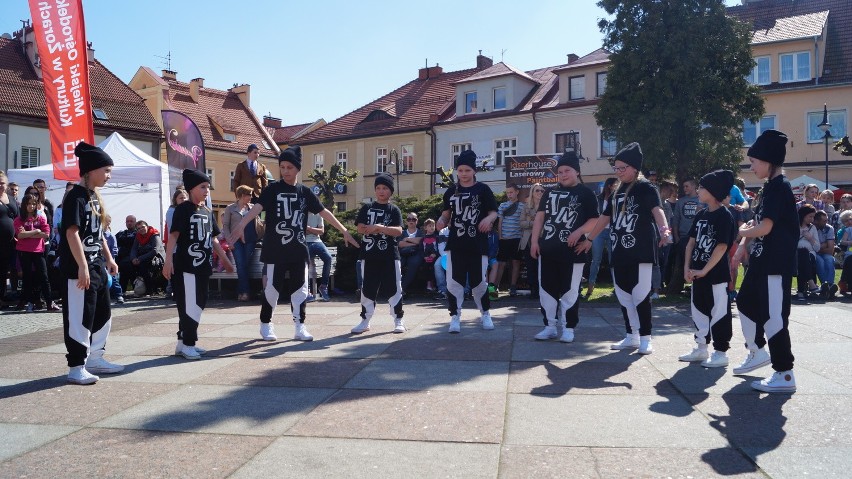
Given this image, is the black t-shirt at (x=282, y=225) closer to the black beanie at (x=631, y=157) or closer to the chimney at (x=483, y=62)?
the black beanie at (x=631, y=157)

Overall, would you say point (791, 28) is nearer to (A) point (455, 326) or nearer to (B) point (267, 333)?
(A) point (455, 326)

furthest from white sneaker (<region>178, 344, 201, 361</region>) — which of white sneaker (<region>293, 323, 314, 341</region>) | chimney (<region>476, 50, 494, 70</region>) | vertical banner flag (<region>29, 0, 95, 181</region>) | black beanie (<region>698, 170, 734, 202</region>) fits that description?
chimney (<region>476, 50, 494, 70</region>)

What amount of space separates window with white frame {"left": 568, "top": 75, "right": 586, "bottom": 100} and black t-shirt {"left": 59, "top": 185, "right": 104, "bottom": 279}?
1448 inches

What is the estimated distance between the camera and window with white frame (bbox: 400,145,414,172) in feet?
153

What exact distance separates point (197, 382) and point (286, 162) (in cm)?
294

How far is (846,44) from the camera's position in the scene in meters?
35.9

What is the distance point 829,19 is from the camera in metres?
38.1

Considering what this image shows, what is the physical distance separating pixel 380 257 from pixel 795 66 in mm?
34712

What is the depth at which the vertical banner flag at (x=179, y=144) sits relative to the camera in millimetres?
16188

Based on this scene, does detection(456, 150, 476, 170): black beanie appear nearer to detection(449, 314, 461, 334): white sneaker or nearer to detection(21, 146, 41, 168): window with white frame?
detection(449, 314, 461, 334): white sneaker

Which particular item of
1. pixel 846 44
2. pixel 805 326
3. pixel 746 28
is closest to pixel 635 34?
pixel 746 28

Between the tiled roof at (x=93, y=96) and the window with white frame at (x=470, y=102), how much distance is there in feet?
63.4

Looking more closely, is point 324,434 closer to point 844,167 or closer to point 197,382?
point 197,382

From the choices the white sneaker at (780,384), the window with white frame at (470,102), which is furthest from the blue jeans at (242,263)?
the window with white frame at (470,102)
